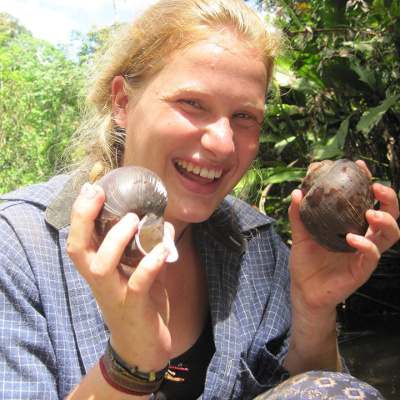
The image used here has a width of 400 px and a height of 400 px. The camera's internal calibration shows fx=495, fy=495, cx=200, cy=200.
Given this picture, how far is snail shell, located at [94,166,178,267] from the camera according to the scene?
1258 millimetres

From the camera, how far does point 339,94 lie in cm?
416

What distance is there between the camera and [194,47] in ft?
5.71

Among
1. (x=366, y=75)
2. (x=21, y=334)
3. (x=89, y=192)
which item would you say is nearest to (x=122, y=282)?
(x=89, y=192)

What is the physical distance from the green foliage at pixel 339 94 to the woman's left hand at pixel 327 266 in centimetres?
184

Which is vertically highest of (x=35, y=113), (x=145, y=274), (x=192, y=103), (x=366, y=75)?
(x=192, y=103)

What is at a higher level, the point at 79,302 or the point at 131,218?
the point at 131,218

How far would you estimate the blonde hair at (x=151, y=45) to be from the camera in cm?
179

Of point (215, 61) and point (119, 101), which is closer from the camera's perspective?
point (215, 61)

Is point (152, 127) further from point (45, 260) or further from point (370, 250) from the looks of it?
point (370, 250)

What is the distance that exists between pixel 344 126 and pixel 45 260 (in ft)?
9.21

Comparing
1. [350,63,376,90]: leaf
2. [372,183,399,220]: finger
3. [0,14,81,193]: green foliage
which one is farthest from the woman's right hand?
[0,14,81,193]: green foliage

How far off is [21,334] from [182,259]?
2.78 ft

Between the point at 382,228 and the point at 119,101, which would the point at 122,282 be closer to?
the point at 382,228

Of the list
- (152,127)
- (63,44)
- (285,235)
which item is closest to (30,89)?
(63,44)
